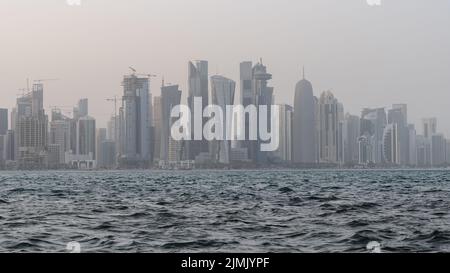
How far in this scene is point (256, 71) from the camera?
20.3 feet

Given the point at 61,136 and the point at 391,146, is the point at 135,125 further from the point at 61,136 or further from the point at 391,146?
the point at 391,146

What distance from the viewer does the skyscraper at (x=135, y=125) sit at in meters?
7.26

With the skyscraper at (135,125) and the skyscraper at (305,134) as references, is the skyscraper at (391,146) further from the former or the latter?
the skyscraper at (135,125)

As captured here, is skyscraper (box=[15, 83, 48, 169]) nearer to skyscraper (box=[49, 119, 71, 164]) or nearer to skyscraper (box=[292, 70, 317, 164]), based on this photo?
skyscraper (box=[49, 119, 71, 164])

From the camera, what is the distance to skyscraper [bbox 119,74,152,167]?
7.26 metres

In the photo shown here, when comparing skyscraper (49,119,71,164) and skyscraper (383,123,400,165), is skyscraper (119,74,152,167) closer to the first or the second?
skyscraper (49,119,71,164)

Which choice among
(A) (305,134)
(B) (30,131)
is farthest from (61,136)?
(A) (305,134)

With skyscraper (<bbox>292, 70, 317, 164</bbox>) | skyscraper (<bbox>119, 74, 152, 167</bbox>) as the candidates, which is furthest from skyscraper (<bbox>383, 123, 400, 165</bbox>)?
skyscraper (<bbox>119, 74, 152, 167</bbox>)

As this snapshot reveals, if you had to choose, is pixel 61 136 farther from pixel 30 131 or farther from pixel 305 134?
pixel 305 134

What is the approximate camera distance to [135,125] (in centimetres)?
856

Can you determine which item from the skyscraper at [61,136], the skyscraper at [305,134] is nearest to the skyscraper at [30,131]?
the skyscraper at [61,136]

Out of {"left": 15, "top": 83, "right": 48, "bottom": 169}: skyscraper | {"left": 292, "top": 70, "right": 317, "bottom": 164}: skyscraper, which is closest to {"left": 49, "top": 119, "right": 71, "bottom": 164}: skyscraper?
{"left": 15, "top": 83, "right": 48, "bottom": 169}: skyscraper

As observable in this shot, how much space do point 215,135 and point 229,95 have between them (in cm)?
112
